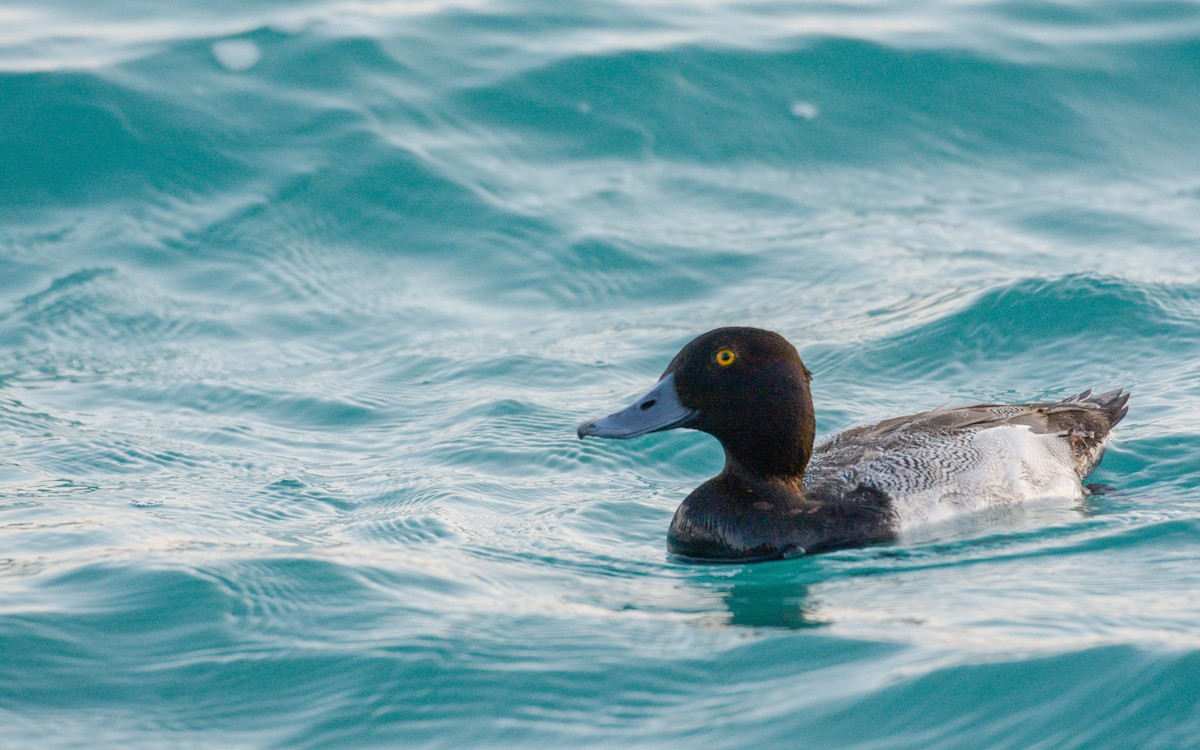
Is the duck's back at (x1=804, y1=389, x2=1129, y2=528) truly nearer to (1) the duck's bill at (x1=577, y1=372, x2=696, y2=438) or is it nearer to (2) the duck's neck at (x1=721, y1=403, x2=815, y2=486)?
(2) the duck's neck at (x1=721, y1=403, x2=815, y2=486)

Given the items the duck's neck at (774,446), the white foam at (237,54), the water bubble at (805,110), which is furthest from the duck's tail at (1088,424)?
the white foam at (237,54)

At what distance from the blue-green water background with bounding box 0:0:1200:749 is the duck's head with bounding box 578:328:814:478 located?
0.60m

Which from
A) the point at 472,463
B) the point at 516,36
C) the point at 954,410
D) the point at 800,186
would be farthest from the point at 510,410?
the point at 516,36

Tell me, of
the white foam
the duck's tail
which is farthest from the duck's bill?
the white foam

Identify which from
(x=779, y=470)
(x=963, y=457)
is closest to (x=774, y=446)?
(x=779, y=470)

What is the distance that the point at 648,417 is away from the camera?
702 cm

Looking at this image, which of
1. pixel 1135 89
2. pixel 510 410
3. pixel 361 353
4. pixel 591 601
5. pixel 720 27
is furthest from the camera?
pixel 720 27

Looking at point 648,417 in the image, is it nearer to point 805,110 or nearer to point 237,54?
point 805,110

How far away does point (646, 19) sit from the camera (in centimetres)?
1548

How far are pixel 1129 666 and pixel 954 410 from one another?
2964 millimetres

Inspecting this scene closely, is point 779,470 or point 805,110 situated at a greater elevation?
point 805,110

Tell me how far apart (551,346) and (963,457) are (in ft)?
12.8

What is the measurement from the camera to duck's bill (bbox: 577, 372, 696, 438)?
6949 mm

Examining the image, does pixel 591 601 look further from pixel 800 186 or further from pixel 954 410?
pixel 800 186
